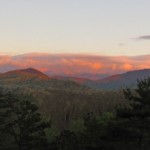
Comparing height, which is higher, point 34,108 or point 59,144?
point 34,108

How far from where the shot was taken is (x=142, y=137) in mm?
42969

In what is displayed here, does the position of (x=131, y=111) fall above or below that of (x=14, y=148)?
above

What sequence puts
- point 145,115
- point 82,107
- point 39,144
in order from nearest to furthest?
1. point 145,115
2. point 39,144
3. point 82,107

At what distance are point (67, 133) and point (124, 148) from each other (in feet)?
20.7

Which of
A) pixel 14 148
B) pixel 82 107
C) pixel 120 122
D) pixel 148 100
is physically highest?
pixel 148 100

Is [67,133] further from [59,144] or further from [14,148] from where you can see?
[14,148]

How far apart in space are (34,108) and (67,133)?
5.06m

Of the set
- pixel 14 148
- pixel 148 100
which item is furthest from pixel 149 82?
pixel 14 148

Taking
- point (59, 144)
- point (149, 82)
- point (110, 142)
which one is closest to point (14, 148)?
point (59, 144)

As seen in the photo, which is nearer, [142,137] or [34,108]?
[142,137]

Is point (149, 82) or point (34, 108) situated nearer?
point (149, 82)

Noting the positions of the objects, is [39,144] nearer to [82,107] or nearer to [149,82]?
[149,82]

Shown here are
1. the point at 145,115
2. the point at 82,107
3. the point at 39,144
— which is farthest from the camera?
the point at 82,107

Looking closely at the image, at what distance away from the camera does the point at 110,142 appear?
141 feet
